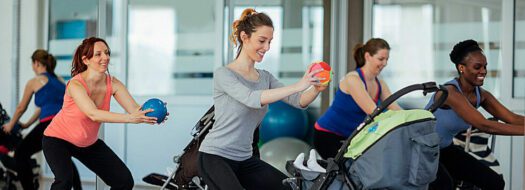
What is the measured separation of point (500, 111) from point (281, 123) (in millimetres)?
3283

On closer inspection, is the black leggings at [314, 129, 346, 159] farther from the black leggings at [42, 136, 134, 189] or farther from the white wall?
the white wall

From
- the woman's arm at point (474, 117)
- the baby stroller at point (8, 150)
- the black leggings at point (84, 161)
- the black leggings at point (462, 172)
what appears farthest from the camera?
the baby stroller at point (8, 150)

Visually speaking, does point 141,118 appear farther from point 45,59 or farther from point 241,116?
point 45,59

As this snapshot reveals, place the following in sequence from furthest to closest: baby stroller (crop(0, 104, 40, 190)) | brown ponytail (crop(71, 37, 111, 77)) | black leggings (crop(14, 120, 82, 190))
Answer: baby stroller (crop(0, 104, 40, 190)) → black leggings (crop(14, 120, 82, 190)) → brown ponytail (crop(71, 37, 111, 77))

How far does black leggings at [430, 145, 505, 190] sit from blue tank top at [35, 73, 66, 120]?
3446 millimetres

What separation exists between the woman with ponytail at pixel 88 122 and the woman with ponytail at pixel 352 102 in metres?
1.26

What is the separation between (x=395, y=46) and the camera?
7312mm

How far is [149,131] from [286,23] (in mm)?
1716

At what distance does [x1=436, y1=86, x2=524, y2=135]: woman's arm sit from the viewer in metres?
4.03

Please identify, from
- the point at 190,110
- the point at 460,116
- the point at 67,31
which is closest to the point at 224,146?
the point at 460,116

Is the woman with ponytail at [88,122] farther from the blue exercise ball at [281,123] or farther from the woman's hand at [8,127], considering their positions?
the blue exercise ball at [281,123]

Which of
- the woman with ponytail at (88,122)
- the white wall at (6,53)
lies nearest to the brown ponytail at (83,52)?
the woman with ponytail at (88,122)

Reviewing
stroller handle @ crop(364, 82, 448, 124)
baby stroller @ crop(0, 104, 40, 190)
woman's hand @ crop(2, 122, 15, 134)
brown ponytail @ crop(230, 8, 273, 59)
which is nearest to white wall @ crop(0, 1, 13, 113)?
baby stroller @ crop(0, 104, 40, 190)

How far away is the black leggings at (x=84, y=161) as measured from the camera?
427cm
